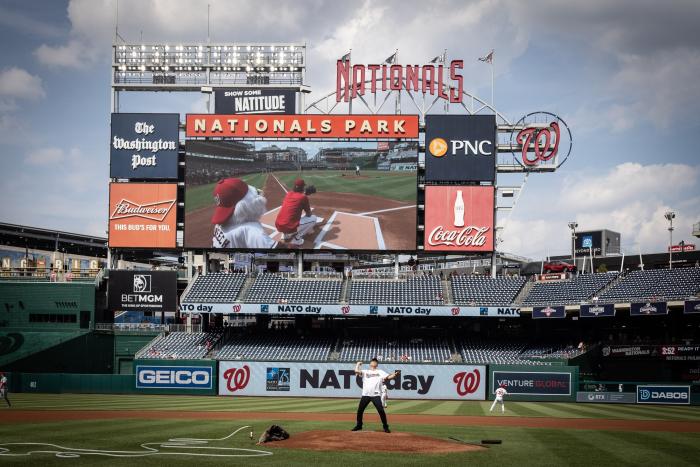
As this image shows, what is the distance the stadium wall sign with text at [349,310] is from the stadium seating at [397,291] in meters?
1.27

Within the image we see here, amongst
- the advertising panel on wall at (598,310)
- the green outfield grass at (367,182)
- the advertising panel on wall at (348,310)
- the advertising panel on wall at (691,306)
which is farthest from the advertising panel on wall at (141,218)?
the advertising panel on wall at (691,306)

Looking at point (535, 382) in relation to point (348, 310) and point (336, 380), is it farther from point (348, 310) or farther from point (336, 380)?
point (348, 310)

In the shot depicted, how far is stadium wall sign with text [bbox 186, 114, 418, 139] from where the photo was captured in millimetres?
56219

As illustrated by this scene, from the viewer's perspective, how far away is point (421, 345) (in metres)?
54.6

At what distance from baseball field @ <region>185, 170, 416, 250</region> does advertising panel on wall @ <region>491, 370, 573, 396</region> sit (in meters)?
13.7

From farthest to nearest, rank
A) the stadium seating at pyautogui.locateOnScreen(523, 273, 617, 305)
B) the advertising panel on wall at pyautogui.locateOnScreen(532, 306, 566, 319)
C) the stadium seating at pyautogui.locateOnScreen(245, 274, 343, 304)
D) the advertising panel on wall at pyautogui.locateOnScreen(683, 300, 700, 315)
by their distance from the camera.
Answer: the stadium seating at pyautogui.locateOnScreen(245, 274, 343, 304)
the stadium seating at pyautogui.locateOnScreen(523, 273, 617, 305)
the advertising panel on wall at pyautogui.locateOnScreen(532, 306, 566, 319)
the advertising panel on wall at pyautogui.locateOnScreen(683, 300, 700, 315)

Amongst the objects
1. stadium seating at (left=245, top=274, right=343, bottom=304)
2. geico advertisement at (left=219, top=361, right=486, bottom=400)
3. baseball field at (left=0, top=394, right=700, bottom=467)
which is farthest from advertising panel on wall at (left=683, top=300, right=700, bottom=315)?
stadium seating at (left=245, top=274, right=343, bottom=304)

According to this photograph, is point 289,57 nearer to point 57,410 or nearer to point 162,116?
point 162,116

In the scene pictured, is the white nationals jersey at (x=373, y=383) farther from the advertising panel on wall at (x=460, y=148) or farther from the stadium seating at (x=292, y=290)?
the advertising panel on wall at (x=460, y=148)

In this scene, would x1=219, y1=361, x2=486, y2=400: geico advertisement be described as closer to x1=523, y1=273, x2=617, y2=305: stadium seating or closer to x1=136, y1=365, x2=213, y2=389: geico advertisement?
x1=136, y1=365, x2=213, y2=389: geico advertisement

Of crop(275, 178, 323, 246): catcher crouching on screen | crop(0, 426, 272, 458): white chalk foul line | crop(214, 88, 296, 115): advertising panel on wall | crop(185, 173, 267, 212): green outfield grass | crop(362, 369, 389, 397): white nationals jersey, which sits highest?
crop(214, 88, 296, 115): advertising panel on wall

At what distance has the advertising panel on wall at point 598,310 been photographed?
49219 mm

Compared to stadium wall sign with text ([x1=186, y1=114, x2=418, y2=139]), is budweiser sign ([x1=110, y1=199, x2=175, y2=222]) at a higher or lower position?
lower

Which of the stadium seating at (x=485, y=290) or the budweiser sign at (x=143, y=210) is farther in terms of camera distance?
the budweiser sign at (x=143, y=210)
